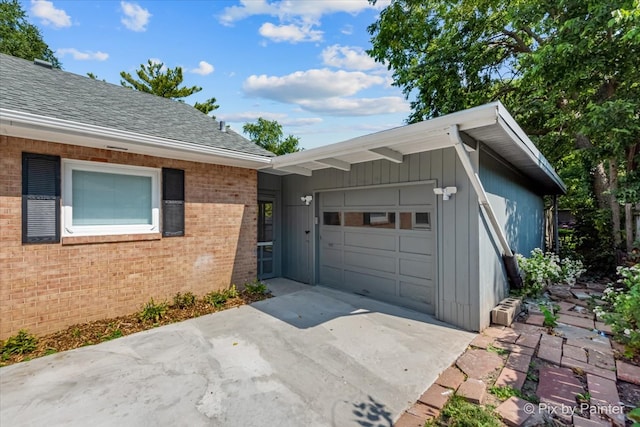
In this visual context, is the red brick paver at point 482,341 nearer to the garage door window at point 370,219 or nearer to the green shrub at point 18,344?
the garage door window at point 370,219

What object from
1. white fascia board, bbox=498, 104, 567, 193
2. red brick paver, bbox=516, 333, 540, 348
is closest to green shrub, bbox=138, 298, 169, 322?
red brick paver, bbox=516, 333, 540, 348

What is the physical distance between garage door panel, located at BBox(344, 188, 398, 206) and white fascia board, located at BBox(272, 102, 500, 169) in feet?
3.77

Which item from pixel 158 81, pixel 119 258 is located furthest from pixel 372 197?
pixel 158 81

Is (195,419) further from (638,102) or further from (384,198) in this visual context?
(638,102)

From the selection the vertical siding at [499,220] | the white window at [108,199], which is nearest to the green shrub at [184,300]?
the white window at [108,199]

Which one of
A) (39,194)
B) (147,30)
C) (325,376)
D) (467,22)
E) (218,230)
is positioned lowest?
(325,376)

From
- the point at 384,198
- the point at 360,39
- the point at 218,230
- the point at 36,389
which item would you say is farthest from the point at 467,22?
the point at 36,389

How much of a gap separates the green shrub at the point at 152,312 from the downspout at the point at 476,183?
4.82 meters

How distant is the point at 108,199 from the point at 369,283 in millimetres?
4677

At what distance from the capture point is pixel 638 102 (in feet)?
20.4

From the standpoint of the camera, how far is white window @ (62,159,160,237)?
3947 mm

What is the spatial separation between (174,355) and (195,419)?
126 cm

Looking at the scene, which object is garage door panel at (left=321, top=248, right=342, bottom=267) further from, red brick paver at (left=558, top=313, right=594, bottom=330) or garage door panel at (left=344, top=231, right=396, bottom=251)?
red brick paver at (left=558, top=313, right=594, bottom=330)

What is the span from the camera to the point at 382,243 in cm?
542
